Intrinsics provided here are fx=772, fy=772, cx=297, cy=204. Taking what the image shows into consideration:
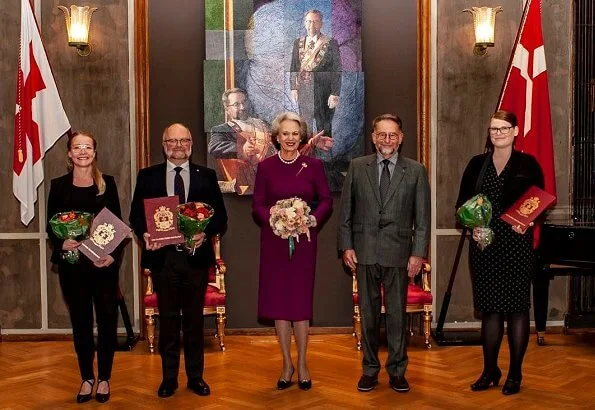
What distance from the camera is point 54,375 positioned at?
5219 mm

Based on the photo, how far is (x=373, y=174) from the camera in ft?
15.1

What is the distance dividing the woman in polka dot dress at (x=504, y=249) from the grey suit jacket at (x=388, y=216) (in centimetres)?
30

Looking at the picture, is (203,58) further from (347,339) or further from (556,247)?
(556,247)

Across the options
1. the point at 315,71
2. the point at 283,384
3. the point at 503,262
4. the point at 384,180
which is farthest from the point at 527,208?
the point at 315,71

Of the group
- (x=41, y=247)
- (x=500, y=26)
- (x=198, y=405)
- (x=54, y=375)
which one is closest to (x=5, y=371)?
(x=54, y=375)

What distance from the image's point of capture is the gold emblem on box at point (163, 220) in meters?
4.38

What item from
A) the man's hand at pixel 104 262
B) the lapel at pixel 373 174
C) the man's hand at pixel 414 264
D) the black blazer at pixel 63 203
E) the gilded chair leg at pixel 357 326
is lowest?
the gilded chair leg at pixel 357 326

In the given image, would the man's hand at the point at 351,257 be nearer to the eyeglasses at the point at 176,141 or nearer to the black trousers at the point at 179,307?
the black trousers at the point at 179,307

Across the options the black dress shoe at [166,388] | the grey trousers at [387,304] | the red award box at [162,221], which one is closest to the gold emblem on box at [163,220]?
the red award box at [162,221]

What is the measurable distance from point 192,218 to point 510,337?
6.57ft

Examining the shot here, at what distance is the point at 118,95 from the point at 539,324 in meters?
3.79

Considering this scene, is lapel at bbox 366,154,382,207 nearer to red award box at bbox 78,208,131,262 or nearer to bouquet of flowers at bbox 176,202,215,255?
bouquet of flowers at bbox 176,202,215,255

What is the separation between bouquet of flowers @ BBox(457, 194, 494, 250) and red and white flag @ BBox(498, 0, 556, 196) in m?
1.82

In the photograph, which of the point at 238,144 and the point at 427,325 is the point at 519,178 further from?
the point at 238,144
